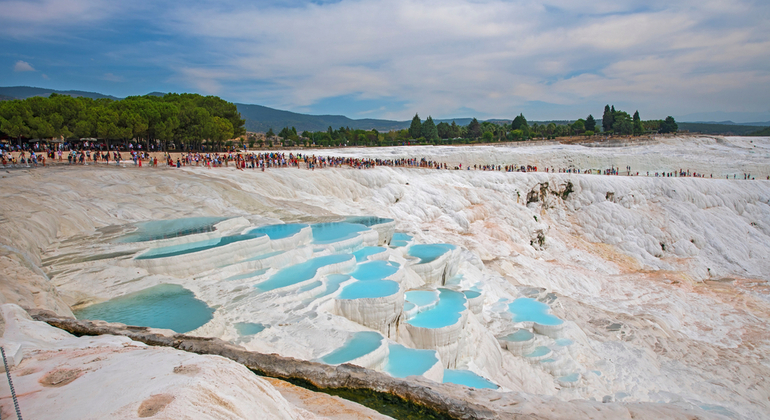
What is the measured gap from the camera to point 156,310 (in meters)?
8.45

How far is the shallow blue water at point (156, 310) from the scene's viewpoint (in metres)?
7.88

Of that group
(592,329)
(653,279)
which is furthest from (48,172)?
(653,279)

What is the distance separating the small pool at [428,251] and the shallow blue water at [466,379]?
16.1ft

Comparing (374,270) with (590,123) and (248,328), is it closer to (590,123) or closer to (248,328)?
(248,328)

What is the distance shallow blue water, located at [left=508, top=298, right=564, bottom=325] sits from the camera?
13266 mm

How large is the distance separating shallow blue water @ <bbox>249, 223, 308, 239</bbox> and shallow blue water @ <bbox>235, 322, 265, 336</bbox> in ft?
15.4

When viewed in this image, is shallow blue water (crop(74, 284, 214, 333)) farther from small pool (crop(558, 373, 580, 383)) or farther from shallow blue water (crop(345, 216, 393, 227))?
small pool (crop(558, 373, 580, 383))

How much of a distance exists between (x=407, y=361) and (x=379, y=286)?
97.9 inches

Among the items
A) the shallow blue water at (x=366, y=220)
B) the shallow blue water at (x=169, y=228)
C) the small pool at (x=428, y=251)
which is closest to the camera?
the shallow blue water at (x=169, y=228)

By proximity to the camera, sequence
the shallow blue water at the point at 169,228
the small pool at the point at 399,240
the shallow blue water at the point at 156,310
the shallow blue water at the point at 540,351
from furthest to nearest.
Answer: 1. the small pool at the point at 399,240
2. the shallow blue water at the point at 169,228
3. the shallow blue water at the point at 540,351
4. the shallow blue water at the point at 156,310

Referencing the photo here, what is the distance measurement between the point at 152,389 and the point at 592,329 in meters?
14.5

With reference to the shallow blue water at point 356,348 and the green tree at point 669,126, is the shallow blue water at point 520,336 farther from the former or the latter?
the green tree at point 669,126

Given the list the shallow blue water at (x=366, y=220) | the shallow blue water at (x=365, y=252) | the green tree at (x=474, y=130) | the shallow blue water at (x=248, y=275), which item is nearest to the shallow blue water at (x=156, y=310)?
the shallow blue water at (x=248, y=275)

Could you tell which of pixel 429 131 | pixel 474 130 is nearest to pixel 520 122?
pixel 474 130
